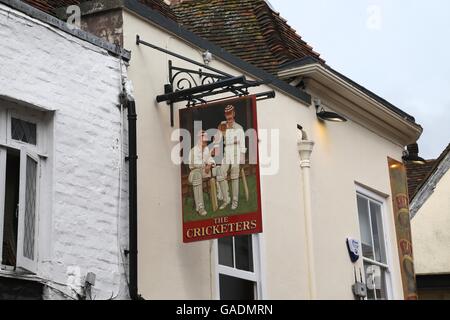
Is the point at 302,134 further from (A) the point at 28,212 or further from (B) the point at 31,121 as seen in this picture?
(A) the point at 28,212

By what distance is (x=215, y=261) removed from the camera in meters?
10.9

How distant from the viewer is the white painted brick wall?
360 inches

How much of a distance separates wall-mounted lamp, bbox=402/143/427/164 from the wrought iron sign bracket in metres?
5.56

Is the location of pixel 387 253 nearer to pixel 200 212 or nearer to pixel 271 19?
pixel 271 19

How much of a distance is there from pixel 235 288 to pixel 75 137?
2857mm

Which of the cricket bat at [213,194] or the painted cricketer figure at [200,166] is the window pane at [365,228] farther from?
the cricket bat at [213,194]

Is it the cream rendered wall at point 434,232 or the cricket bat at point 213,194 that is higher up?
the cream rendered wall at point 434,232

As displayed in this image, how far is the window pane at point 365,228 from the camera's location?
Result: 14375 millimetres

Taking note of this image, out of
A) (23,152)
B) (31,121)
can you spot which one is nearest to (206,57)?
(31,121)

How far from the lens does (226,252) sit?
37.1 ft

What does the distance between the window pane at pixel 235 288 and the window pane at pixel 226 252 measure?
0.51 ft

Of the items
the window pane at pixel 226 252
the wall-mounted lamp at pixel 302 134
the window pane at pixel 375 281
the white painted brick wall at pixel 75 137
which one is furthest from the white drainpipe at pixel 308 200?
the white painted brick wall at pixel 75 137

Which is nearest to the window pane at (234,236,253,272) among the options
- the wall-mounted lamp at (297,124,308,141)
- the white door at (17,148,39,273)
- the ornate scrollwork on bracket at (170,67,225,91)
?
the ornate scrollwork on bracket at (170,67,225,91)

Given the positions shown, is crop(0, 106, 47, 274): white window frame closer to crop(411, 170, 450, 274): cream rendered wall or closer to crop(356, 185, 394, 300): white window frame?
crop(356, 185, 394, 300): white window frame
